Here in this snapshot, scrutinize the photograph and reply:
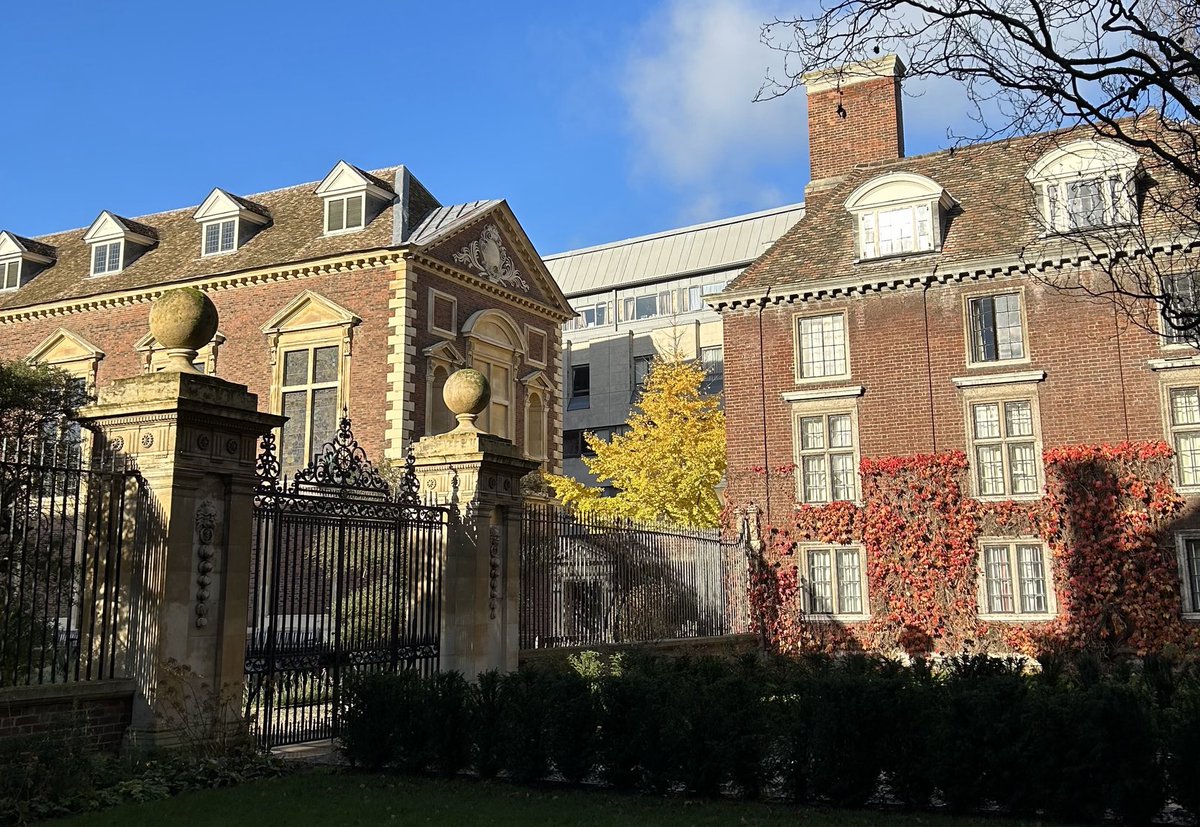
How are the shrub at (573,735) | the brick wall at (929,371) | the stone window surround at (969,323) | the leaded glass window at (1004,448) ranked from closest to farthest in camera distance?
the shrub at (573,735) < the brick wall at (929,371) < the leaded glass window at (1004,448) < the stone window surround at (969,323)

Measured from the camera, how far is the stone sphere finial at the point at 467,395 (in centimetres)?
1391

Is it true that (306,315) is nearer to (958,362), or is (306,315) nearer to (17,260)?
(17,260)

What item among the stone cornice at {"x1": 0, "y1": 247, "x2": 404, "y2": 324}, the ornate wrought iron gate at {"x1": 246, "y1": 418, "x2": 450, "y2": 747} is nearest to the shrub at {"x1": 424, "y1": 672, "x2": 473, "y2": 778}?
the ornate wrought iron gate at {"x1": 246, "y1": 418, "x2": 450, "y2": 747}

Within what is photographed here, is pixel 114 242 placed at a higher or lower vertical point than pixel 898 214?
higher

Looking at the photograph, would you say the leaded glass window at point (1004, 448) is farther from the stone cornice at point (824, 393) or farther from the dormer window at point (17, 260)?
the dormer window at point (17, 260)

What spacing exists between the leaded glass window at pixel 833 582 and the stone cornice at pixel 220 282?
1313 cm

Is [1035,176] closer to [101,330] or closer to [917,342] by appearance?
[917,342]

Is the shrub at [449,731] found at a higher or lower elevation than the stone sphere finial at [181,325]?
lower

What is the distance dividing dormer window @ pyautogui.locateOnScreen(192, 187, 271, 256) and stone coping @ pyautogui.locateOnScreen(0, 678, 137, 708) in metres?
24.9

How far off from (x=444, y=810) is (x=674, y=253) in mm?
47238

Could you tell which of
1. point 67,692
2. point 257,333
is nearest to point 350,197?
point 257,333

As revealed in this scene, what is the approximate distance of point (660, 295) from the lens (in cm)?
5356

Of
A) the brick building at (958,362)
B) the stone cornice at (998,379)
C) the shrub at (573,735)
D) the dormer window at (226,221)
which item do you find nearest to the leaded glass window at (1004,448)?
the brick building at (958,362)

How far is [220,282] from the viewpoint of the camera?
30.9m
